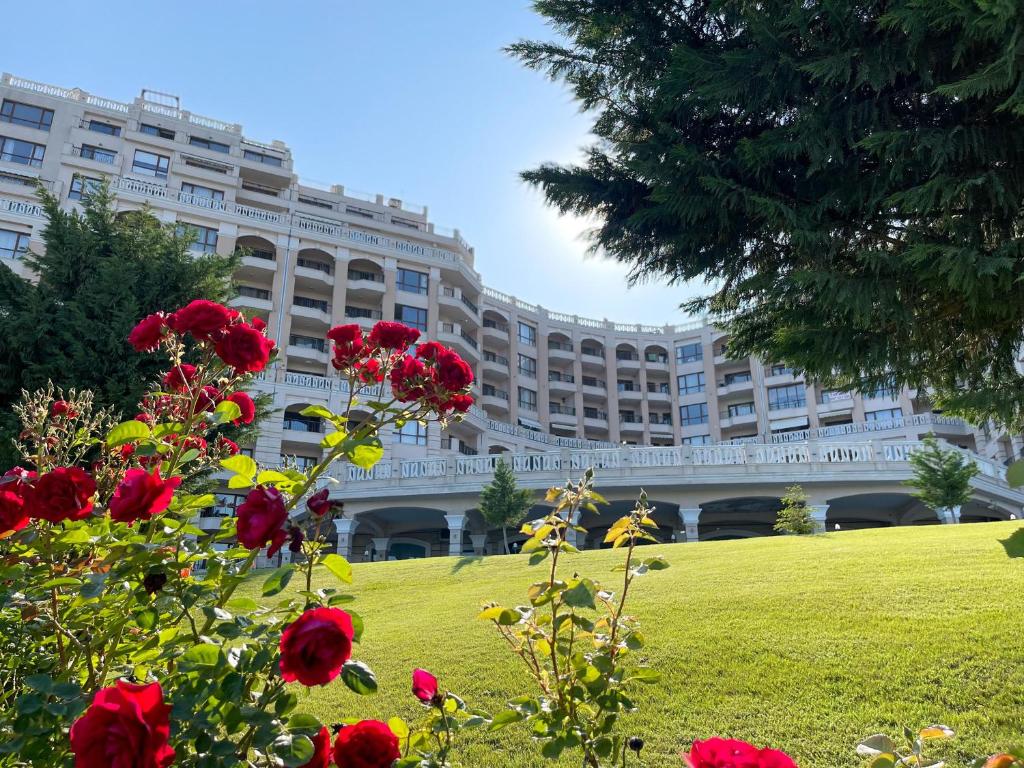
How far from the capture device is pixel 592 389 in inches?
2077

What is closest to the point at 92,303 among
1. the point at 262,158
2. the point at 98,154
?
the point at 98,154

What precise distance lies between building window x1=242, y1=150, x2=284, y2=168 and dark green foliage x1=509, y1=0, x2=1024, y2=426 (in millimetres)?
44147

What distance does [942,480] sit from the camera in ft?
58.0

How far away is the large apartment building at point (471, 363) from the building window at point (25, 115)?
123 millimetres

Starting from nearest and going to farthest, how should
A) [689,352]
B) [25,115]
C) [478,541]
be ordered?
1. [478,541]
2. [25,115]
3. [689,352]

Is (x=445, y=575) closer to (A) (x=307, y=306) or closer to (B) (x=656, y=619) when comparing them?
(B) (x=656, y=619)

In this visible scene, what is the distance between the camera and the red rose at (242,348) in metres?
2.23

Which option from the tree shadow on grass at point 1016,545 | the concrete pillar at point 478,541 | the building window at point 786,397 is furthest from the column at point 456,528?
the building window at point 786,397

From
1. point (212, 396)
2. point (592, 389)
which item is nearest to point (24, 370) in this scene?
point (212, 396)

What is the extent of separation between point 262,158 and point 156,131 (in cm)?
653

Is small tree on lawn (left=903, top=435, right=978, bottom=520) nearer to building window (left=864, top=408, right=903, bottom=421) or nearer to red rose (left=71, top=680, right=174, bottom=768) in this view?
red rose (left=71, top=680, right=174, bottom=768)

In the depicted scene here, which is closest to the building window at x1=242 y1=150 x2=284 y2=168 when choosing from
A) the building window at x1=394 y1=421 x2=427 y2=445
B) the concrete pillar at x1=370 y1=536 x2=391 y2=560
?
the building window at x1=394 y1=421 x2=427 y2=445

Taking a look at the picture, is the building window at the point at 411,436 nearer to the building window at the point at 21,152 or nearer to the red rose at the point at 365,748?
the building window at the point at 21,152

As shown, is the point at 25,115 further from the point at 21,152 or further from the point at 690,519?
the point at 690,519
